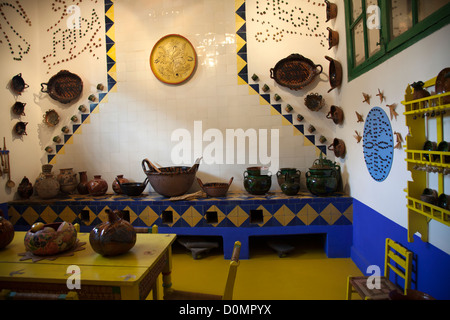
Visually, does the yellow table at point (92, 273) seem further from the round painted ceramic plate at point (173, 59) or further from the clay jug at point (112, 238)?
the round painted ceramic plate at point (173, 59)

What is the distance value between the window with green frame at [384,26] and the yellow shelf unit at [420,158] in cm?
42

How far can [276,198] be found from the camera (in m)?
3.64

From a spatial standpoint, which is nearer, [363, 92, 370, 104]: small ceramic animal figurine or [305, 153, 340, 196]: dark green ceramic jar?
[363, 92, 370, 104]: small ceramic animal figurine

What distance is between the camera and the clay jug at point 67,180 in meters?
4.19

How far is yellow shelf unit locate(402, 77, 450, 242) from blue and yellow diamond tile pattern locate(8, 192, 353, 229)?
1465mm

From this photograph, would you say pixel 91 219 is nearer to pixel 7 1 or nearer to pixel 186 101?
pixel 186 101

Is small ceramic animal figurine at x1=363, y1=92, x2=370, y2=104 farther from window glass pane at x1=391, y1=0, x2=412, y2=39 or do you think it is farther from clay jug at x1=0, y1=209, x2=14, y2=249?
clay jug at x1=0, y1=209, x2=14, y2=249

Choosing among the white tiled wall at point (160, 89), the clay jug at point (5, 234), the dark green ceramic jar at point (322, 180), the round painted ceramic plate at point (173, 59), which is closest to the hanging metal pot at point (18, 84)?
the white tiled wall at point (160, 89)

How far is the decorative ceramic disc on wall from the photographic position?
2590 millimetres

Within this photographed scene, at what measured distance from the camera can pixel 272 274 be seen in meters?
3.17

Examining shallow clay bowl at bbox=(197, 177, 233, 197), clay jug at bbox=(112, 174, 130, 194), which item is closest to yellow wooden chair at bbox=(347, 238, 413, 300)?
shallow clay bowl at bbox=(197, 177, 233, 197)

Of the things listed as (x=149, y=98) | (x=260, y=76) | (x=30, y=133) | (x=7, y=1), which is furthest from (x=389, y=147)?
(x=7, y=1)
